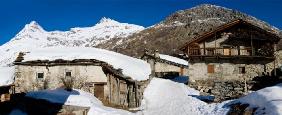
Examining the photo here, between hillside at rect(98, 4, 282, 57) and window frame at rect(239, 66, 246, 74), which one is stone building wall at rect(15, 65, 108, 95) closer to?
window frame at rect(239, 66, 246, 74)

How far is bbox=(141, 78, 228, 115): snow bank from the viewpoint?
89.0ft

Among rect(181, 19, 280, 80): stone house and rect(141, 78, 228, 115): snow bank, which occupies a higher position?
rect(181, 19, 280, 80): stone house

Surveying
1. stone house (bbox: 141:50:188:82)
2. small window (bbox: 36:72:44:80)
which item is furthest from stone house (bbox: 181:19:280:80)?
small window (bbox: 36:72:44:80)

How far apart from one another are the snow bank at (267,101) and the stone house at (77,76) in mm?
16641

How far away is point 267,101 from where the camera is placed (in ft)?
62.1

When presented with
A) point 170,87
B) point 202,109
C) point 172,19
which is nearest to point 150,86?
point 170,87

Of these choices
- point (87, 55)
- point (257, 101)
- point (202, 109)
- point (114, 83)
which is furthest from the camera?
point (87, 55)

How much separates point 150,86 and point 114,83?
5.85 metres

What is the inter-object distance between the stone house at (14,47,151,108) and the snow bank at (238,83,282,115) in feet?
54.6

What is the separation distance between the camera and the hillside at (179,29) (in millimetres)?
106787

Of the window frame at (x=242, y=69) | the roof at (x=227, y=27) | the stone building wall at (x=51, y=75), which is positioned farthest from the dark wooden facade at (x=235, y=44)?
the stone building wall at (x=51, y=75)

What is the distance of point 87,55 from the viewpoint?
40375mm

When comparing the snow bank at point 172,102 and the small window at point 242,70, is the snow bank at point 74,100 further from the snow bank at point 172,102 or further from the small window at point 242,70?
the small window at point 242,70

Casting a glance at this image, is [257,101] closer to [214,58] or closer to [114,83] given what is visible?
[114,83]
